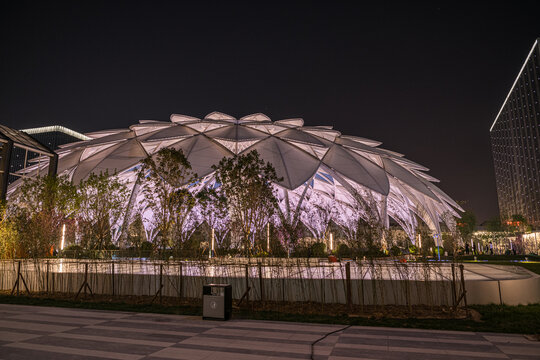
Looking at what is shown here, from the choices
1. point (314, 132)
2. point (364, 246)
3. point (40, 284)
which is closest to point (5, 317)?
point (40, 284)

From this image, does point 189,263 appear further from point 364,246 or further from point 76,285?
point 364,246

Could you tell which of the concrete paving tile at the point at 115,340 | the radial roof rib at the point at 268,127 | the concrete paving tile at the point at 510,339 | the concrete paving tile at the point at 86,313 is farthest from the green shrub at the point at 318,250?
the concrete paving tile at the point at 115,340

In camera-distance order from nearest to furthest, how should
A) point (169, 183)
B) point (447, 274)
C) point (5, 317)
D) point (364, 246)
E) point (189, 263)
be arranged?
point (5, 317) < point (447, 274) < point (364, 246) < point (189, 263) < point (169, 183)

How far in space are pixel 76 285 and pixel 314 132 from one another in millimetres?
21840

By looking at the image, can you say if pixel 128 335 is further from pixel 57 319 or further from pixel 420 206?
pixel 420 206

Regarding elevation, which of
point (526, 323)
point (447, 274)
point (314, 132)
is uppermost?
point (314, 132)

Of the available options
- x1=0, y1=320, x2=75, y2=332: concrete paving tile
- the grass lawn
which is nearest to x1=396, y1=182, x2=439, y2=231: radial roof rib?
the grass lawn

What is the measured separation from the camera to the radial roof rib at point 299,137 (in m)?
27.5

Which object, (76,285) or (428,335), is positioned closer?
(428,335)

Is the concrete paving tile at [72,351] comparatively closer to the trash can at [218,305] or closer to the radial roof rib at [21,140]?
the trash can at [218,305]

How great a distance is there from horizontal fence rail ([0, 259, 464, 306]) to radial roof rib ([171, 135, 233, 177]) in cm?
1331

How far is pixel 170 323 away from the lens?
32.9ft

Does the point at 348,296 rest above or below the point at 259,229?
below

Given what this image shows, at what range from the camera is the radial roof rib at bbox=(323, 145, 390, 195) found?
26.5 metres
